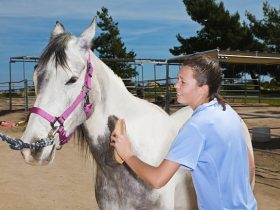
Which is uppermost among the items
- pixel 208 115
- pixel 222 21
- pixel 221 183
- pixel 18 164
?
pixel 222 21

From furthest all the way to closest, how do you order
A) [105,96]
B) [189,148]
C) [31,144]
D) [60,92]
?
[105,96]
[60,92]
[31,144]
[189,148]

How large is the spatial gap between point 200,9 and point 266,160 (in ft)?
85.6

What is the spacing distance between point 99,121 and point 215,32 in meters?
29.6

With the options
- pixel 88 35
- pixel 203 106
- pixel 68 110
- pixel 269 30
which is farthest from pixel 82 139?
pixel 269 30

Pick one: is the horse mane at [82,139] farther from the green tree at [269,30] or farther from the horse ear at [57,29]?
the green tree at [269,30]

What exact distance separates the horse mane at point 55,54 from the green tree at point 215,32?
1143 inches

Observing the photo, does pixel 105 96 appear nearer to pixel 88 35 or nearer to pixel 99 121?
pixel 99 121

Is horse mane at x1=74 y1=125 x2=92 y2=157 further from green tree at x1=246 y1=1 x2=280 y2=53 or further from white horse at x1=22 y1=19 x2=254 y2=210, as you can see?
green tree at x1=246 y1=1 x2=280 y2=53

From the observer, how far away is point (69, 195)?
16.4 feet

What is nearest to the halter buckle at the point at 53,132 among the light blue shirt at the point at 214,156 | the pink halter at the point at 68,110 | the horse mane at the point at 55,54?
the pink halter at the point at 68,110

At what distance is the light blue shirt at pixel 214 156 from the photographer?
141 cm

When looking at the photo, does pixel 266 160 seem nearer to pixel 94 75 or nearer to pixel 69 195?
pixel 69 195

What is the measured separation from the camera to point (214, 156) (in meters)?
1.45

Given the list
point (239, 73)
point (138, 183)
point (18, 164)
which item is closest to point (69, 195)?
point (18, 164)
